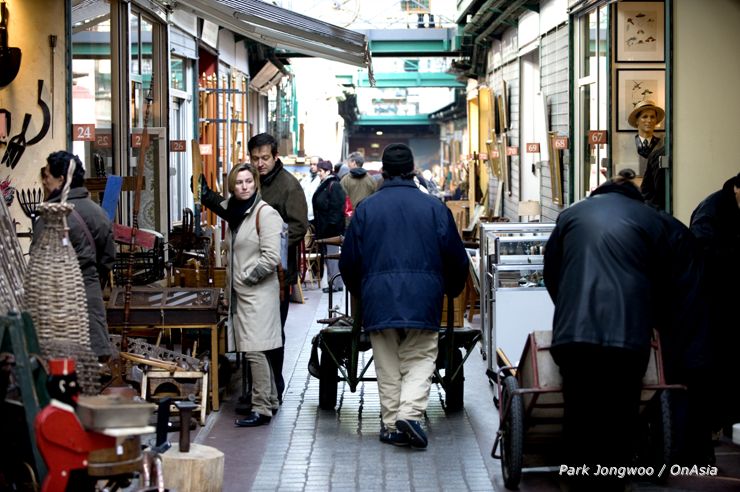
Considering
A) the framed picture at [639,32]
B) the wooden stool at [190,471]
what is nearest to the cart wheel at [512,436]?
the wooden stool at [190,471]

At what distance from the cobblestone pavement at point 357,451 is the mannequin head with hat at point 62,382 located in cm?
237

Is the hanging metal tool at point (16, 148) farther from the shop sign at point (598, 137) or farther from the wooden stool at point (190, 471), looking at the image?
the shop sign at point (598, 137)

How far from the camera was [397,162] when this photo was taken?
832cm

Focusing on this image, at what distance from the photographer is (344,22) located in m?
27.4

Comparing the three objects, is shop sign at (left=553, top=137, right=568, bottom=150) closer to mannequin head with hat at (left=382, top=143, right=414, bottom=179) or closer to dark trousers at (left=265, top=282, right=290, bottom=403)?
dark trousers at (left=265, top=282, right=290, bottom=403)

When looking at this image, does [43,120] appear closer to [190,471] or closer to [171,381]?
[171,381]

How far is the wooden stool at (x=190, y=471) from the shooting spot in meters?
6.23

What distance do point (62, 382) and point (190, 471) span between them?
5.21 feet

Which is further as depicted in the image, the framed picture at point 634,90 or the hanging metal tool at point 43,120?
the framed picture at point 634,90

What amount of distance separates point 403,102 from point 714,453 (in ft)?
247

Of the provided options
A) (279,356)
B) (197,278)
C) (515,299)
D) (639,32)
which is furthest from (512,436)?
(639,32)

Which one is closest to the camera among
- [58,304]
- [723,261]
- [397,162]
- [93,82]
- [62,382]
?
[62,382]

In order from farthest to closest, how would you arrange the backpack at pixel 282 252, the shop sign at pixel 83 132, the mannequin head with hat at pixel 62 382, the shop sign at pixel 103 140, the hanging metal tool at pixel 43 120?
1. the shop sign at pixel 103 140
2. the shop sign at pixel 83 132
3. the hanging metal tool at pixel 43 120
4. the backpack at pixel 282 252
5. the mannequin head with hat at pixel 62 382

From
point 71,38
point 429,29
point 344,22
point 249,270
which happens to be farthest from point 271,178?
point 429,29
